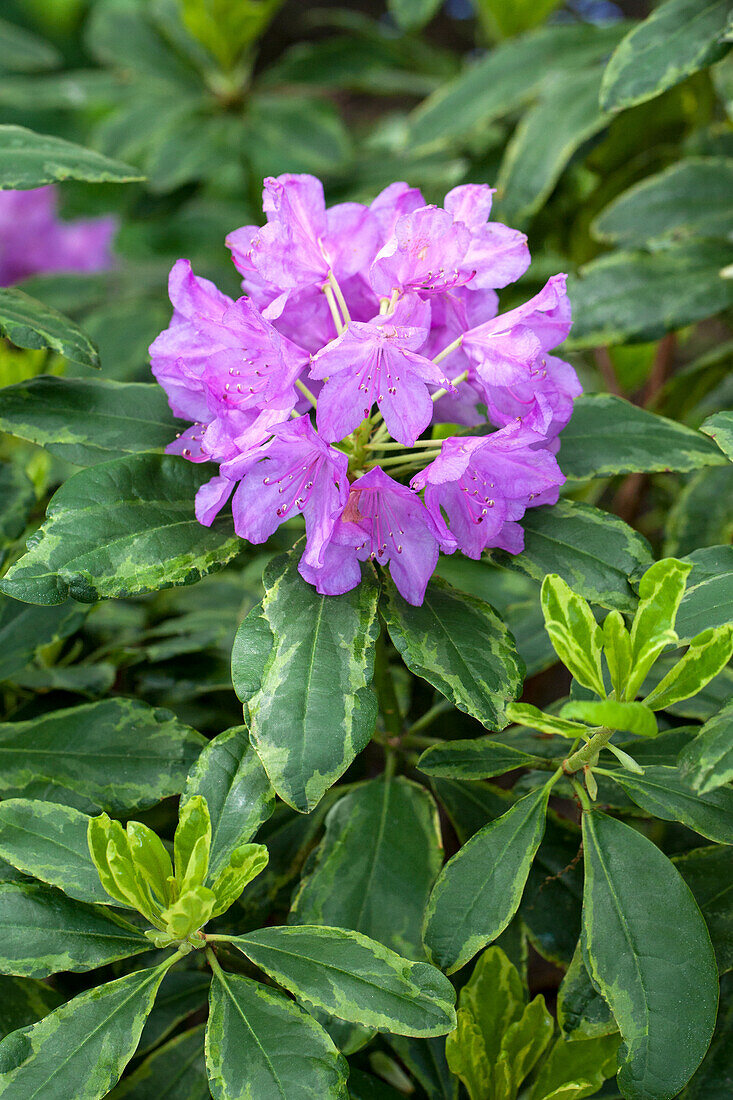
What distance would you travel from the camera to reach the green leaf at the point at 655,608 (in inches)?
28.1

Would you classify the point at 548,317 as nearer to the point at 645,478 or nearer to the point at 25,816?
the point at 25,816

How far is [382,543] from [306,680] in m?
0.14

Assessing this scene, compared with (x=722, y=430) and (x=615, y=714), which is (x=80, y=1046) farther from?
(x=722, y=430)

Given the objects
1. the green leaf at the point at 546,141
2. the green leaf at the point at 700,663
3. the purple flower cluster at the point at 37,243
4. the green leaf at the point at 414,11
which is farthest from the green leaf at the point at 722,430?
the purple flower cluster at the point at 37,243

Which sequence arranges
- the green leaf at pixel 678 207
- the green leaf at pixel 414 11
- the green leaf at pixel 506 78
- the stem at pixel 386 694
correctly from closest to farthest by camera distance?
the stem at pixel 386 694
the green leaf at pixel 678 207
the green leaf at pixel 506 78
the green leaf at pixel 414 11

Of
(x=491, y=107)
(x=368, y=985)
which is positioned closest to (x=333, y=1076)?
(x=368, y=985)

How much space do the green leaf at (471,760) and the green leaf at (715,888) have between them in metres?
0.19

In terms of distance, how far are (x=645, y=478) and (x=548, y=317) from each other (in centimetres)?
89

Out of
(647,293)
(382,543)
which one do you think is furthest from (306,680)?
(647,293)

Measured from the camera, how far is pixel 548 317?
839mm

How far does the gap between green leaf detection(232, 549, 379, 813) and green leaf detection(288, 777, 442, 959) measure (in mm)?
238

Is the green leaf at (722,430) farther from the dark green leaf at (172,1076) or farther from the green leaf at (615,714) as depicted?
the dark green leaf at (172,1076)

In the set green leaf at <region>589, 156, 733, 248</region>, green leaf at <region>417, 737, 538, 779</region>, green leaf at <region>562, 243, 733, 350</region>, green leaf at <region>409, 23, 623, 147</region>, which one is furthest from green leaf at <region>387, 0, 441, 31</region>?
green leaf at <region>417, 737, 538, 779</region>

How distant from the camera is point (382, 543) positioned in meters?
0.81
